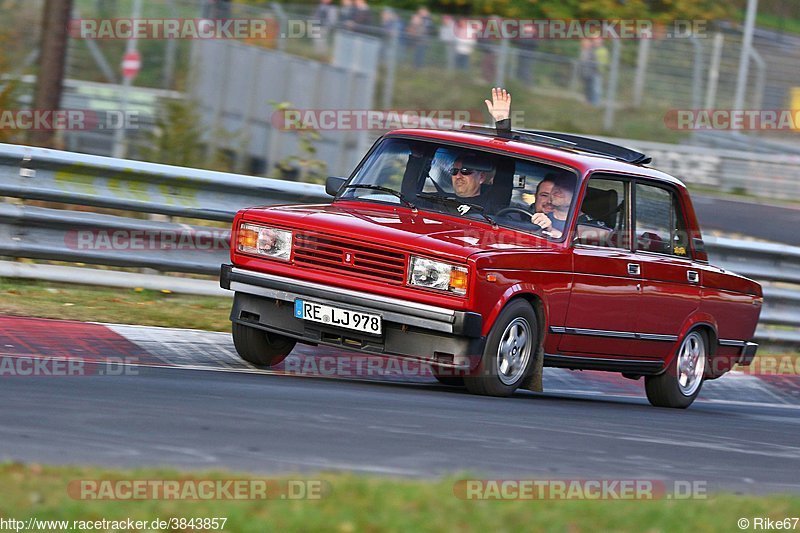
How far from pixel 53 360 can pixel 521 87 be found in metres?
22.7

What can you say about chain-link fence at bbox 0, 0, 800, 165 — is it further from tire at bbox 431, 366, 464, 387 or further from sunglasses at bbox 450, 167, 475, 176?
sunglasses at bbox 450, 167, 475, 176

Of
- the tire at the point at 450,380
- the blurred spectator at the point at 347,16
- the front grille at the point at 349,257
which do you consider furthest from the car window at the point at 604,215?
the blurred spectator at the point at 347,16

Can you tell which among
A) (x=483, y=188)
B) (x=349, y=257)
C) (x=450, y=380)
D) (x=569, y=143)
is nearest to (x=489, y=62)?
(x=569, y=143)

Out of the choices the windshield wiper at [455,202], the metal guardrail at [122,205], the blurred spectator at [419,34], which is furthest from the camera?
the blurred spectator at [419,34]

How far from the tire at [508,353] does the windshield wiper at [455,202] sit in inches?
28.0

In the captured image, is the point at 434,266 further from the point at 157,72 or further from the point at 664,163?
the point at 157,72

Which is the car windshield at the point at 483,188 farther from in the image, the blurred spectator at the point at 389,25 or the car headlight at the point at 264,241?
the blurred spectator at the point at 389,25

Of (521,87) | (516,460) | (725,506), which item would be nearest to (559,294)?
(516,460)

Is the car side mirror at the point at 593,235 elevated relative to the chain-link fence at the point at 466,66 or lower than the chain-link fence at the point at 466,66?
lower

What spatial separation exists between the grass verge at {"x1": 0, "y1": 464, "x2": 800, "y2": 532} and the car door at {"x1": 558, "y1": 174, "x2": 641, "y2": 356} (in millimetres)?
3533

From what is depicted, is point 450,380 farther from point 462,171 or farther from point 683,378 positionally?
point 683,378

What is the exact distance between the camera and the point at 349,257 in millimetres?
8477

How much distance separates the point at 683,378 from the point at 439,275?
3.22 m

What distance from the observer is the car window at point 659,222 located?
10109mm
